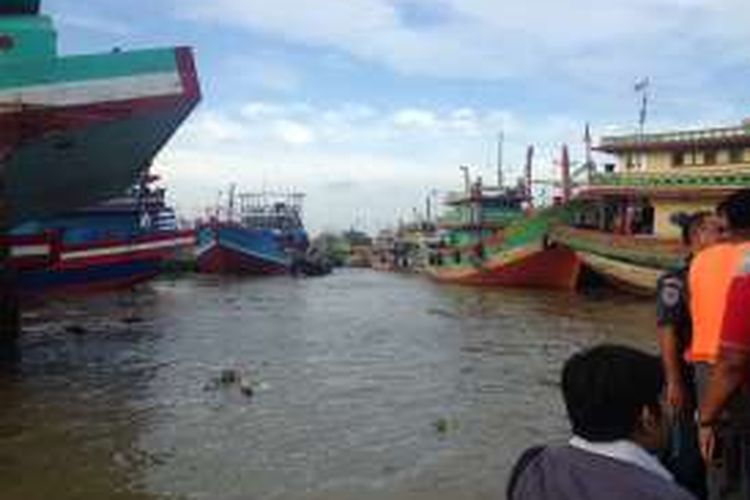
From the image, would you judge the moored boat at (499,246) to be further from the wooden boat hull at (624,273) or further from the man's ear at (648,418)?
the man's ear at (648,418)

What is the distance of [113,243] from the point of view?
3491 centimetres

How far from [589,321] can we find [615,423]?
25596mm

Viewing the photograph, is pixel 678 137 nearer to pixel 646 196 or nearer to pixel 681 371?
pixel 646 196

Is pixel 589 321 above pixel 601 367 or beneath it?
beneath

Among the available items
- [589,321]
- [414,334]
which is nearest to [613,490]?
[414,334]

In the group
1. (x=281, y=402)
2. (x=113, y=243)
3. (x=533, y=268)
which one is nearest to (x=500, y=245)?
(x=533, y=268)

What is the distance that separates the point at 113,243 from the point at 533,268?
1559 cm

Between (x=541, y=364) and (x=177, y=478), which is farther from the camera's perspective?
(x=541, y=364)

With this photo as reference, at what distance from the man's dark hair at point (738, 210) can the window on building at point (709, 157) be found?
3551 cm

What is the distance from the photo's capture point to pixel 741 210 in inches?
201

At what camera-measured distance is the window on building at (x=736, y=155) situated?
127ft

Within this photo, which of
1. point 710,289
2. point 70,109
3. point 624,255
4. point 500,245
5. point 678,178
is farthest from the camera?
point 500,245

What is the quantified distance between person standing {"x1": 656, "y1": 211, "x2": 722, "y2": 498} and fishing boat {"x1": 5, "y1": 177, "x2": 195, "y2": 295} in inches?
954

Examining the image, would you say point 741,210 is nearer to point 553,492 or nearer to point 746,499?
point 746,499
